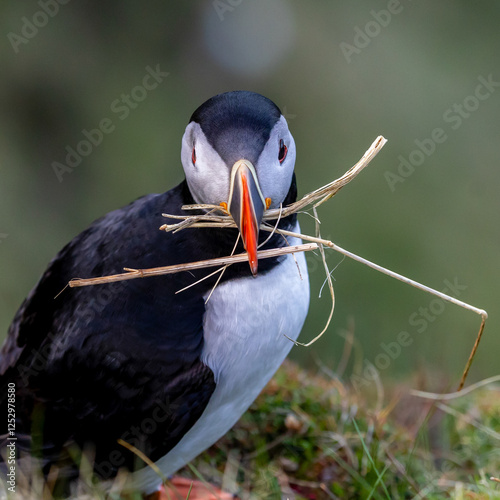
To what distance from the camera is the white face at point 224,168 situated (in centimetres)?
254

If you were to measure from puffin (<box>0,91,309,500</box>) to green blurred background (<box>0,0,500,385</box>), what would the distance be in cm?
554

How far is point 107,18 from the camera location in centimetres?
973

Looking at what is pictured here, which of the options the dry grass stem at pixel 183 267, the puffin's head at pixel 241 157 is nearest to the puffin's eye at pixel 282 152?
the puffin's head at pixel 241 157

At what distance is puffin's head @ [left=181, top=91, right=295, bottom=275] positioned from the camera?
239cm

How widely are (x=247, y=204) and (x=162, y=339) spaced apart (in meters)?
0.81

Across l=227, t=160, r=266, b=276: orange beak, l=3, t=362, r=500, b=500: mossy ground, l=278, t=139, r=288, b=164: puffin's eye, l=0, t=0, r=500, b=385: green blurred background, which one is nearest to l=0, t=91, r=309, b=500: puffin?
l=278, t=139, r=288, b=164: puffin's eye

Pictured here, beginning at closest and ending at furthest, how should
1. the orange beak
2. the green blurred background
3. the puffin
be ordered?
the orange beak → the puffin → the green blurred background

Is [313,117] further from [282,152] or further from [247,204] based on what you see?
[247,204]

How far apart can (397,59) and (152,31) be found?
3.83 m

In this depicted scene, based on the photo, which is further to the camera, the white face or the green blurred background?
the green blurred background

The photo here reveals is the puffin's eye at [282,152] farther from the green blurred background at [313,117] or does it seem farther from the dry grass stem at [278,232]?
the green blurred background at [313,117]

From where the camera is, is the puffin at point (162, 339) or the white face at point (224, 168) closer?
the white face at point (224, 168)

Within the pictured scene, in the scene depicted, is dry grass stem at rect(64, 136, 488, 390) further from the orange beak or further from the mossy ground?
the mossy ground

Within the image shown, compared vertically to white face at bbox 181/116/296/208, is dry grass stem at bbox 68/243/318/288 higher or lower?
lower
